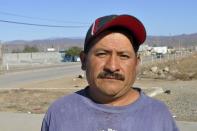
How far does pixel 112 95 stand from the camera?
6.96ft

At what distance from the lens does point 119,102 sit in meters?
2.16

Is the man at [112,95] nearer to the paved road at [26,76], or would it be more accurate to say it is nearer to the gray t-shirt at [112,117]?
the gray t-shirt at [112,117]

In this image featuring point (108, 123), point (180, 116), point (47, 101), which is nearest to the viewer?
point (108, 123)

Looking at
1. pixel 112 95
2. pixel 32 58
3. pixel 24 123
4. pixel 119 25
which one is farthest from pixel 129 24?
pixel 32 58

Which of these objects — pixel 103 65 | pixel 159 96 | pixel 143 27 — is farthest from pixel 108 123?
pixel 159 96

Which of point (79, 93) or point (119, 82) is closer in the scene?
point (119, 82)

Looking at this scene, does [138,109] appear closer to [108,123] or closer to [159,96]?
[108,123]

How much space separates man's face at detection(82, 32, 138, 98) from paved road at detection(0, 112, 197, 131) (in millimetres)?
7407

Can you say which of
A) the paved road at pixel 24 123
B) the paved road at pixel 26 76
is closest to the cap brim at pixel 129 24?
the paved road at pixel 24 123

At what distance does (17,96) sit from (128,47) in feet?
55.8

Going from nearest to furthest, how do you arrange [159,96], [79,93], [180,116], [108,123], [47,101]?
[108,123], [79,93], [180,116], [47,101], [159,96]

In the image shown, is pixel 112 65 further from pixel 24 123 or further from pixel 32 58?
pixel 32 58

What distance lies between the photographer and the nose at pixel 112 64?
2119 mm

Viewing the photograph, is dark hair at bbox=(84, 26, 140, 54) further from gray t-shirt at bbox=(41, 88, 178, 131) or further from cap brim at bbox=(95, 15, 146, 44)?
gray t-shirt at bbox=(41, 88, 178, 131)
